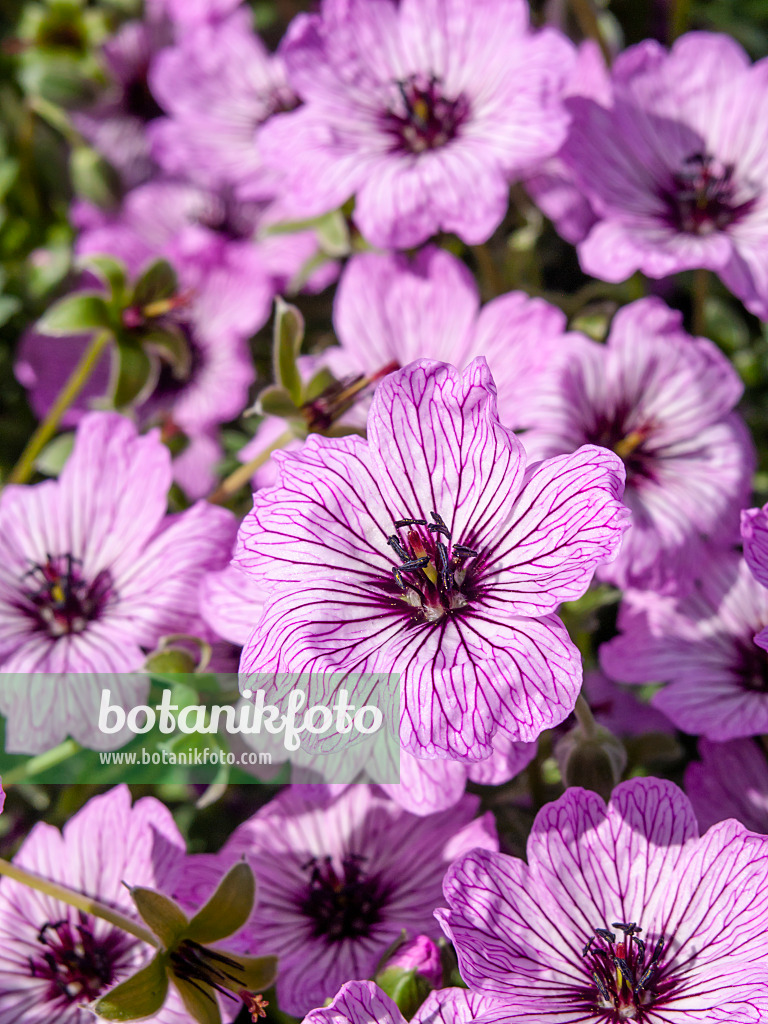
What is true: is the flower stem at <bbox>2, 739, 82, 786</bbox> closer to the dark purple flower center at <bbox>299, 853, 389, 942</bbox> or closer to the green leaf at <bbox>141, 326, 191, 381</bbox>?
the dark purple flower center at <bbox>299, 853, 389, 942</bbox>

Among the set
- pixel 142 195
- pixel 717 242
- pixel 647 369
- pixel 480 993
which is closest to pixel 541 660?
pixel 480 993

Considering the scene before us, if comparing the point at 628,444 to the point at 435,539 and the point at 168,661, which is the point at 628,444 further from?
the point at 168,661

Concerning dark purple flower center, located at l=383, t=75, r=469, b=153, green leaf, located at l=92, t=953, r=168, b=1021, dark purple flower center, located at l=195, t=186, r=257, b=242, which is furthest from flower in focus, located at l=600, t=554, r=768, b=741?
dark purple flower center, located at l=195, t=186, r=257, b=242

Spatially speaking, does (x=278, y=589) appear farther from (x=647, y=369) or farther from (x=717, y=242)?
(x=717, y=242)

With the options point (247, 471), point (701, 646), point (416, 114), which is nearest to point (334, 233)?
point (416, 114)

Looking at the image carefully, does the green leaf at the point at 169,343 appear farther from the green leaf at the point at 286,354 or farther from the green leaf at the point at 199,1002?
the green leaf at the point at 199,1002

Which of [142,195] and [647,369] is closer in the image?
[647,369]

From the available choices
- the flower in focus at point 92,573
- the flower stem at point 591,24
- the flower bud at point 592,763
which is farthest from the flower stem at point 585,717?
the flower stem at point 591,24
